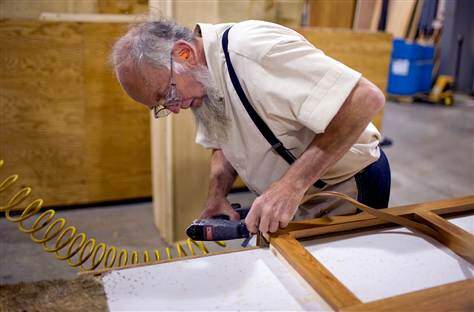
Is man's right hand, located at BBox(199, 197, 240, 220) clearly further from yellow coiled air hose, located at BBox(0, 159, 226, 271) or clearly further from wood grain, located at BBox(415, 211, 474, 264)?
wood grain, located at BBox(415, 211, 474, 264)

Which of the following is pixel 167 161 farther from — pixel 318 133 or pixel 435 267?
pixel 435 267

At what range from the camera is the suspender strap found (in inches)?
51.9

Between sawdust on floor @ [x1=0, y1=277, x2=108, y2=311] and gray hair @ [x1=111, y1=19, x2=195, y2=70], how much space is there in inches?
23.0

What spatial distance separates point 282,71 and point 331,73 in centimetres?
12

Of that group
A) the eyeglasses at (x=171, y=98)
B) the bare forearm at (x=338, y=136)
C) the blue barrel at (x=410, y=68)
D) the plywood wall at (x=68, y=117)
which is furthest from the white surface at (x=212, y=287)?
the blue barrel at (x=410, y=68)

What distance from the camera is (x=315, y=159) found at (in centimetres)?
127

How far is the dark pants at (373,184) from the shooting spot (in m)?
1.57

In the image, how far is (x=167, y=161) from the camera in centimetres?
252

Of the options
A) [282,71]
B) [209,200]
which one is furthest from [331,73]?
[209,200]

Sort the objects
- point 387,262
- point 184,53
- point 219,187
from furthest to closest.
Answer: point 219,187 → point 184,53 → point 387,262

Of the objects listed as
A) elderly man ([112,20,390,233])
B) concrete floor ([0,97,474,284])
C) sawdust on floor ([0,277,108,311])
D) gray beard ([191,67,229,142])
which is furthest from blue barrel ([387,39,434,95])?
sawdust on floor ([0,277,108,311])

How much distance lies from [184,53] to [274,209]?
0.51 meters

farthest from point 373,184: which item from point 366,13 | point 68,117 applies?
point 366,13

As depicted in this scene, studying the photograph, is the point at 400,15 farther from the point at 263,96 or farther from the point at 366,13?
the point at 263,96
